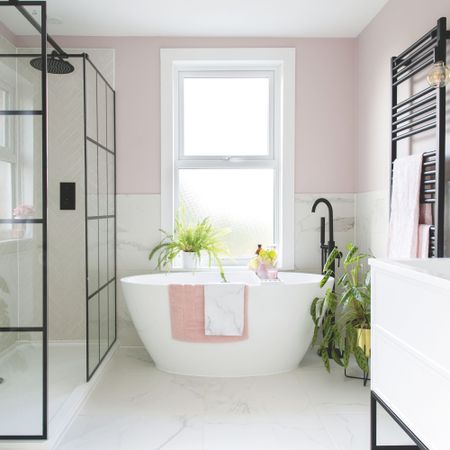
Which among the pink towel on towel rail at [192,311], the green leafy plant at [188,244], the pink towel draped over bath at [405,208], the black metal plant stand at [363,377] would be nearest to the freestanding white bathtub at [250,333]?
the pink towel on towel rail at [192,311]

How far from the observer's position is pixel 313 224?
13.8 ft

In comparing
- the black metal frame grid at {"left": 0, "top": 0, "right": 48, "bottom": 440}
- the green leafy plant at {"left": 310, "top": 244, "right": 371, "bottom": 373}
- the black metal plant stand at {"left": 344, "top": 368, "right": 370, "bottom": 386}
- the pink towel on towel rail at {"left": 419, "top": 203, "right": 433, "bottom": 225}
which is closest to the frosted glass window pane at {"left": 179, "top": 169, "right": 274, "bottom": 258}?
the green leafy plant at {"left": 310, "top": 244, "right": 371, "bottom": 373}

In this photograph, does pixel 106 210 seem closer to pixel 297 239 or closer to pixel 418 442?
pixel 297 239

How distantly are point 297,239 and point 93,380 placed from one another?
6.28 ft

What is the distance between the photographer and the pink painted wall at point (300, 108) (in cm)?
413

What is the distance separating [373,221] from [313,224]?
1.94ft

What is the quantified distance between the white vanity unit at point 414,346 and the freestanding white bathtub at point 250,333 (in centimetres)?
115

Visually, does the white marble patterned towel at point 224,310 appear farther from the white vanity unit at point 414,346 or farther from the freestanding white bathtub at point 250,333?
the white vanity unit at point 414,346

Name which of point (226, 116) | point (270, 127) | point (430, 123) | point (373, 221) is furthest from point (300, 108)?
point (430, 123)

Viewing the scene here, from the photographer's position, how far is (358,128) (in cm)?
411

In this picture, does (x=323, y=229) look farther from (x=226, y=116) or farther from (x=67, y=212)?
(x=67, y=212)

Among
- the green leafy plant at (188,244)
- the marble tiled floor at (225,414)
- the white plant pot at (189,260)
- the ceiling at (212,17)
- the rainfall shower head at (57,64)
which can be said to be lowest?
the marble tiled floor at (225,414)

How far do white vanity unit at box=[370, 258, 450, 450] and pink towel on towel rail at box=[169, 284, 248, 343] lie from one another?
1.26m

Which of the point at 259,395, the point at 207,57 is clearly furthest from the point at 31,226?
the point at 207,57
